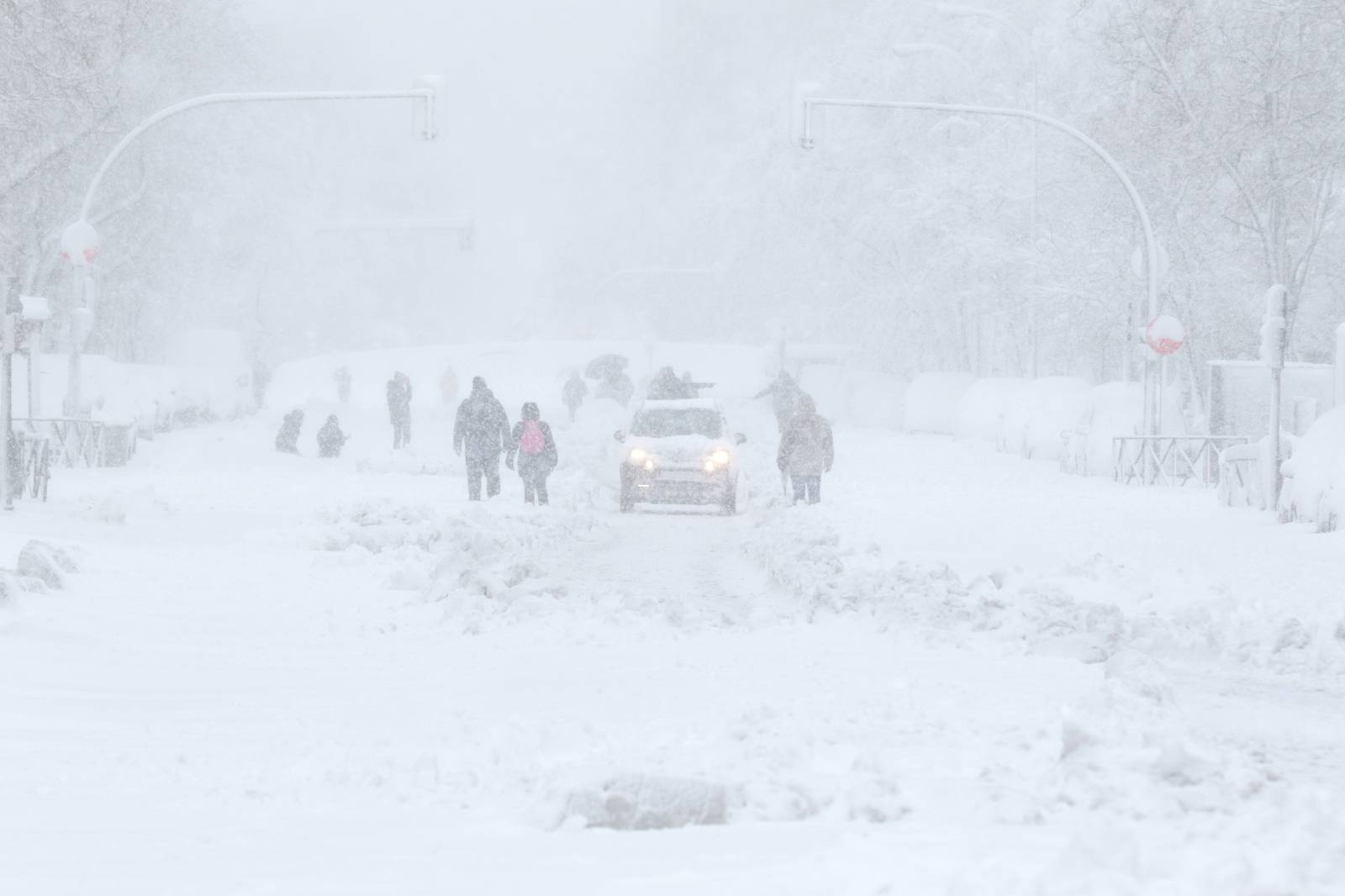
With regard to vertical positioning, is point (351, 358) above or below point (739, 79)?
below

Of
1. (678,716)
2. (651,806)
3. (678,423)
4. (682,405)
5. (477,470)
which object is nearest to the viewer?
(651,806)

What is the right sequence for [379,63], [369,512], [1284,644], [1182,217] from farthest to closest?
[379,63] → [1182,217] → [369,512] → [1284,644]

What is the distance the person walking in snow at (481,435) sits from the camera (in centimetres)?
2331

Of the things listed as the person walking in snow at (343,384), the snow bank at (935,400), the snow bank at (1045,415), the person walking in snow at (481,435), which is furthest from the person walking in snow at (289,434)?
the person walking in snow at (343,384)

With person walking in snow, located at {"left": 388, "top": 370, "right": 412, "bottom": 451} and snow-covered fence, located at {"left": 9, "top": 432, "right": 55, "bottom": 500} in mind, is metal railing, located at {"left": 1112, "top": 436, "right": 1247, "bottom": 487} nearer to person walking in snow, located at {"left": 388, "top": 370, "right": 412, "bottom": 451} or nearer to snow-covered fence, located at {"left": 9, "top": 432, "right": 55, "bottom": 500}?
snow-covered fence, located at {"left": 9, "top": 432, "right": 55, "bottom": 500}

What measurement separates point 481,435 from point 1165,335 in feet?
33.4

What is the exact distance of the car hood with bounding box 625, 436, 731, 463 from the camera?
23891 millimetres

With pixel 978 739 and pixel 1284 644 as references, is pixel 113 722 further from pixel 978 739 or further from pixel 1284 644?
pixel 1284 644

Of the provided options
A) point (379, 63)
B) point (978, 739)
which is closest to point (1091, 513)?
point (978, 739)

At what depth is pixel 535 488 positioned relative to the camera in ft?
76.3

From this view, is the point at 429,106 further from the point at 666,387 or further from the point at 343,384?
the point at 343,384

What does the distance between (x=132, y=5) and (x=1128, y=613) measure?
21745mm

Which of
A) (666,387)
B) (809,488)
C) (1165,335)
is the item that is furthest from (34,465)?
(1165,335)

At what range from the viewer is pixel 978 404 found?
45656mm
